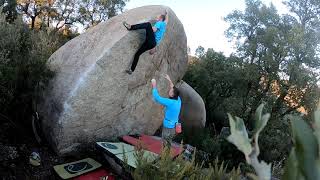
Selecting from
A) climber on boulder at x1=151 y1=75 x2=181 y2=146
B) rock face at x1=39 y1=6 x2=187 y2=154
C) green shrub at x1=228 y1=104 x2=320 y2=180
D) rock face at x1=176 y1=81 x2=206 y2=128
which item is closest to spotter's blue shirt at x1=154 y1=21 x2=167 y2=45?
rock face at x1=39 y1=6 x2=187 y2=154

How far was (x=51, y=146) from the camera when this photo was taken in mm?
10469

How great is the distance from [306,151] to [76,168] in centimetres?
822

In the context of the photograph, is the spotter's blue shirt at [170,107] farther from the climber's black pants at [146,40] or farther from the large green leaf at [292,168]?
the large green leaf at [292,168]

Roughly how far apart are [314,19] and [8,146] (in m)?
19.6

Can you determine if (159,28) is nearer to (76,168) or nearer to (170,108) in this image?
(170,108)

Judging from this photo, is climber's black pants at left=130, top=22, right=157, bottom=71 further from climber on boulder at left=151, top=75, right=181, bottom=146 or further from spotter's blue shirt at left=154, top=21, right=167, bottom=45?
climber on boulder at left=151, top=75, right=181, bottom=146

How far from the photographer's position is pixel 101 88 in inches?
410

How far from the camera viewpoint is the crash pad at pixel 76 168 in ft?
28.7

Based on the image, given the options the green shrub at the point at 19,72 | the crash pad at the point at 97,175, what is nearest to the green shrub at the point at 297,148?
the crash pad at the point at 97,175

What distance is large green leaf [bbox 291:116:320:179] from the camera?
1.42m

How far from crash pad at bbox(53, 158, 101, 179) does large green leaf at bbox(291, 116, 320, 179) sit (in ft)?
25.5

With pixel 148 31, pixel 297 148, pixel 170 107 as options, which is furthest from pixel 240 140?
pixel 148 31

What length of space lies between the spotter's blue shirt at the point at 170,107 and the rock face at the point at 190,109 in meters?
7.24

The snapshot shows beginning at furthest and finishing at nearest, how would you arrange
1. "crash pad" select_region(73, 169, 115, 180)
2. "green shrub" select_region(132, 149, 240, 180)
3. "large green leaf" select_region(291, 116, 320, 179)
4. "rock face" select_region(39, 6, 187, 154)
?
"rock face" select_region(39, 6, 187, 154), "crash pad" select_region(73, 169, 115, 180), "green shrub" select_region(132, 149, 240, 180), "large green leaf" select_region(291, 116, 320, 179)
